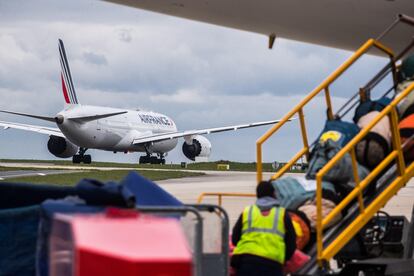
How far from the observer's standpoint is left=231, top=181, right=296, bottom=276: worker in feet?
15.8

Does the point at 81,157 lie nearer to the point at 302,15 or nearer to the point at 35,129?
the point at 35,129

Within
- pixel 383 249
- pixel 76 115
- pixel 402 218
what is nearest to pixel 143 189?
pixel 383 249

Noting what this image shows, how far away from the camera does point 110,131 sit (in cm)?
5025

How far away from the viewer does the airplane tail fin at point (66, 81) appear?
49.3 metres

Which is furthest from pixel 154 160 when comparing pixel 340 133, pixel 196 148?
pixel 340 133

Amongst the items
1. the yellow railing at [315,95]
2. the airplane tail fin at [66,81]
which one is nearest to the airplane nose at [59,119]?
the airplane tail fin at [66,81]

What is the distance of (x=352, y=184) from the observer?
5738 millimetres

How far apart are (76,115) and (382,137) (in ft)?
133

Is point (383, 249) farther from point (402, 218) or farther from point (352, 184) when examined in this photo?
point (352, 184)

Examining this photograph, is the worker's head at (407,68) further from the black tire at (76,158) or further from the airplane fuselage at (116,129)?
the black tire at (76,158)

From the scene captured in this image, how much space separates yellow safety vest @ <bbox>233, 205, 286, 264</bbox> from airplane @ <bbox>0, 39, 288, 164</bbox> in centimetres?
4085

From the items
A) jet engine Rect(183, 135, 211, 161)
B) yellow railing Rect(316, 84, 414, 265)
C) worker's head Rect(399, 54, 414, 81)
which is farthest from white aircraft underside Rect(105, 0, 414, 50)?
jet engine Rect(183, 135, 211, 161)

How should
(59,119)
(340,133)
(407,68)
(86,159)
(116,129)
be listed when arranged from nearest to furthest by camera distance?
(340,133) < (407,68) < (59,119) < (116,129) < (86,159)

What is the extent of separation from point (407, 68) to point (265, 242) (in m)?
2.30
